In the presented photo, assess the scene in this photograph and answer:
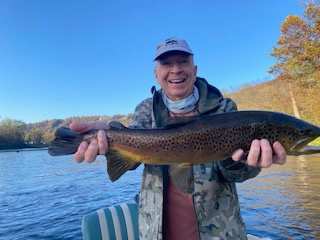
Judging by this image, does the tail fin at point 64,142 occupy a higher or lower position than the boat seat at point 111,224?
higher

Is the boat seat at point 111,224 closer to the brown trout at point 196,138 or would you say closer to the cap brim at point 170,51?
the brown trout at point 196,138

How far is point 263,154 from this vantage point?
2.68 metres

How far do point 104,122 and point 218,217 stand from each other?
1.30m

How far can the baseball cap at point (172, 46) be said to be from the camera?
314 centimetres

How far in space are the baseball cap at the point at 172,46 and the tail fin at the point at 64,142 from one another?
1.01 meters

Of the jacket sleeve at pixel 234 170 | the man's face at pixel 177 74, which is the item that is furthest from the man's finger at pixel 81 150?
the jacket sleeve at pixel 234 170

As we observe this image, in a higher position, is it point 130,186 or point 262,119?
point 262,119

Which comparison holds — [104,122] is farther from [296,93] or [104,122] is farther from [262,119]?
[296,93]

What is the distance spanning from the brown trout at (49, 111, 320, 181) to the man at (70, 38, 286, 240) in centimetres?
9

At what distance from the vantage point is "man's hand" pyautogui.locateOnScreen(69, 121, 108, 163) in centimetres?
297

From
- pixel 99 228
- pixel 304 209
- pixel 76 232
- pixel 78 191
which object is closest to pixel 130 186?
pixel 78 191

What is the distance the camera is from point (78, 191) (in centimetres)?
1961

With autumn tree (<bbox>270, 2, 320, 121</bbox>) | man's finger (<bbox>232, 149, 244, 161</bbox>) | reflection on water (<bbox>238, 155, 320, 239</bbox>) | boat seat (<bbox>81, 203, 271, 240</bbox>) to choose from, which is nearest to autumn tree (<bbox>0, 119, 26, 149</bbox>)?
autumn tree (<bbox>270, 2, 320, 121</bbox>)

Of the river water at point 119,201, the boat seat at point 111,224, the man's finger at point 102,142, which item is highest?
the man's finger at point 102,142
